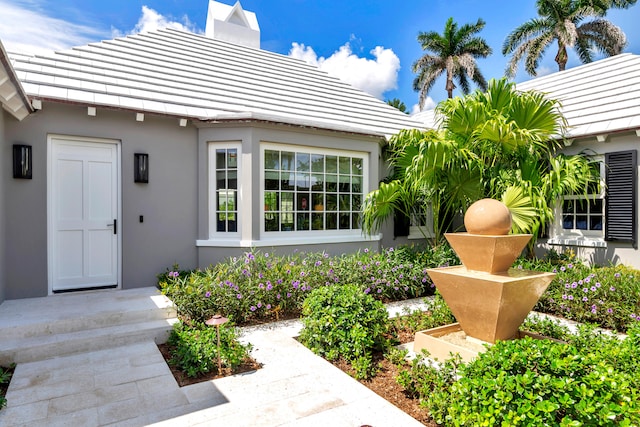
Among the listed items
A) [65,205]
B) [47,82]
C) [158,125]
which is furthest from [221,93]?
[65,205]

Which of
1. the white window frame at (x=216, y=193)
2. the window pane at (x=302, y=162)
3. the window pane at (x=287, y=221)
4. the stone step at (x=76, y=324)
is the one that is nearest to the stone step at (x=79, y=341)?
the stone step at (x=76, y=324)

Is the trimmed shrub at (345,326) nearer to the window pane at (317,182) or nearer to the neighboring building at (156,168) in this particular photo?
the neighboring building at (156,168)

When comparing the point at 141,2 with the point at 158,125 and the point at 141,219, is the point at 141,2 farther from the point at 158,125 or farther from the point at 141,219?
the point at 141,219

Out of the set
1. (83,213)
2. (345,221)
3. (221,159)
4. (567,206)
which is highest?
(221,159)

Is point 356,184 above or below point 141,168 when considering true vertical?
below

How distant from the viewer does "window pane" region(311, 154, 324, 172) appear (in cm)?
782

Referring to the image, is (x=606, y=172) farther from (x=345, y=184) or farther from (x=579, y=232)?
(x=345, y=184)

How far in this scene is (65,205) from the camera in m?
5.94

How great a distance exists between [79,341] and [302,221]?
4456 millimetres

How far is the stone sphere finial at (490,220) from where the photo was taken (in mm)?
3828

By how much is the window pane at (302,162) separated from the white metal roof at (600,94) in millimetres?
4556

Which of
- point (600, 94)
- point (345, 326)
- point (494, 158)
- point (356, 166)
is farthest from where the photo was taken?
point (600, 94)

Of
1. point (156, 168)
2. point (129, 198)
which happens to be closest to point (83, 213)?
point (129, 198)

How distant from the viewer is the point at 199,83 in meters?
8.12
